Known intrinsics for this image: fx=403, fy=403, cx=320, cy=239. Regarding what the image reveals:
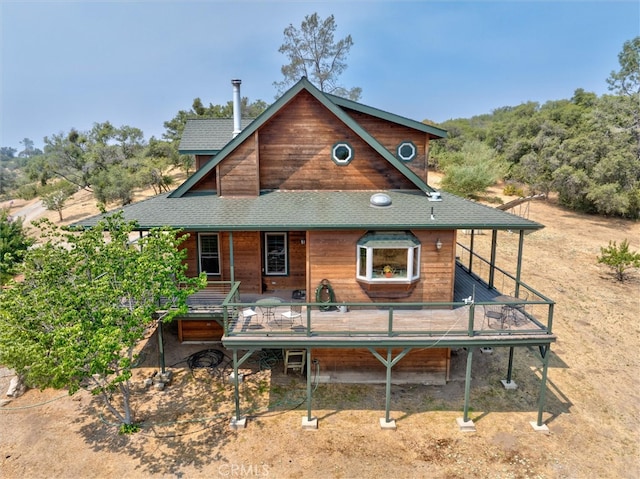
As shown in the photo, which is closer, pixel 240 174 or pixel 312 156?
pixel 240 174

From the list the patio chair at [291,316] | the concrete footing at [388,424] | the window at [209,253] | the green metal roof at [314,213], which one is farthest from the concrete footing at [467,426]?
the window at [209,253]

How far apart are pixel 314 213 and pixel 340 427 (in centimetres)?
600

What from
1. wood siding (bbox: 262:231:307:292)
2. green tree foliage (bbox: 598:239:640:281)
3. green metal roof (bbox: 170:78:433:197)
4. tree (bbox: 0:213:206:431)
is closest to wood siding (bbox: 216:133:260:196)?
green metal roof (bbox: 170:78:433:197)

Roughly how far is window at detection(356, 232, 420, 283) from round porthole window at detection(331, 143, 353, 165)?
3.14 metres

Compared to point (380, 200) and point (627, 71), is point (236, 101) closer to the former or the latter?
point (380, 200)

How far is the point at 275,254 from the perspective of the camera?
45.8 ft

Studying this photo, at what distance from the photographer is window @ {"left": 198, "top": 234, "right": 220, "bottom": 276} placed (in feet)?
44.5

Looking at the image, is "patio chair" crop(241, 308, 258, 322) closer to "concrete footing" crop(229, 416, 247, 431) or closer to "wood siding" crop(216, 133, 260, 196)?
"concrete footing" crop(229, 416, 247, 431)

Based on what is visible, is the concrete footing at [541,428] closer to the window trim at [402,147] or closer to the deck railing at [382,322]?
the deck railing at [382,322]

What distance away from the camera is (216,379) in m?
12.9

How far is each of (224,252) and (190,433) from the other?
5.57 meters

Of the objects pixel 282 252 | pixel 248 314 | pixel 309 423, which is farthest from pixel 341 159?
pixel 309 423

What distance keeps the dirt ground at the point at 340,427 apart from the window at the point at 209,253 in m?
3.02

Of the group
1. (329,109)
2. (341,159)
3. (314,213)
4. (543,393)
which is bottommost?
(543,393)
